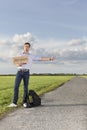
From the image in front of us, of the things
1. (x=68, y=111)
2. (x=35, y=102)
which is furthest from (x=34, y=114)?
(x=35, y=102)

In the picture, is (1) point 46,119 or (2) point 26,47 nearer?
(1) point 46,119

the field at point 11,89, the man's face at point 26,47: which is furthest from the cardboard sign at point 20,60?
the field at point 11,89

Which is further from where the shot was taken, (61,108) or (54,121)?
(61,108)

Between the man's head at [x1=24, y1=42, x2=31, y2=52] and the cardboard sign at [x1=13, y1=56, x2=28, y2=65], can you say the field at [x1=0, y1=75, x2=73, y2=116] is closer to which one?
the cardboard sign at [x1=13, y1=56, x2=28, y2=65]

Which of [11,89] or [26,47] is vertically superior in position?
[26,47]

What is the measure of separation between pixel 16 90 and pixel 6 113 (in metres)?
2.49

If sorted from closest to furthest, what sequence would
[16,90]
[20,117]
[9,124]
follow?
[9,124], [20,117], [16,90]

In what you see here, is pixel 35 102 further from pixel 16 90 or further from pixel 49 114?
pixel 49 114

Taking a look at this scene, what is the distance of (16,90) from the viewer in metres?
15.0

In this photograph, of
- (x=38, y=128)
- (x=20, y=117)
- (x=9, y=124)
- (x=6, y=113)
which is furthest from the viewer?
(x=6, y=113)

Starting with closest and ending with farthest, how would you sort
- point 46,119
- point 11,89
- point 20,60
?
point 46,119 → point 20,60 → point 11,89

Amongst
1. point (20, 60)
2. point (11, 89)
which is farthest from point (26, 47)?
point (11, 89)

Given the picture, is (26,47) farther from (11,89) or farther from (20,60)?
(11,89)

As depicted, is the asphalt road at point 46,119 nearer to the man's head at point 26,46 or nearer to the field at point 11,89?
the field at point 11,89
